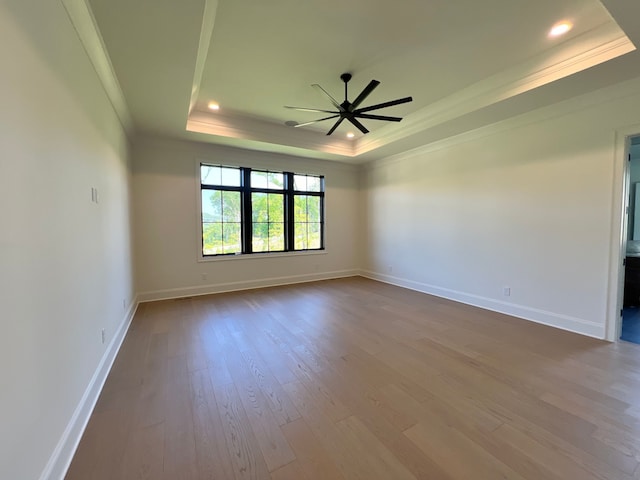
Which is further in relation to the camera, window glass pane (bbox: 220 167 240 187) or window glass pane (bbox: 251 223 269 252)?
window glass pane (bbox: 251 223 269 252)

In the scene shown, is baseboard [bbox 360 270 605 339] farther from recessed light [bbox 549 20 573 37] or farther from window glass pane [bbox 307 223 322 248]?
recessed light [bbox 549 20 573 37]

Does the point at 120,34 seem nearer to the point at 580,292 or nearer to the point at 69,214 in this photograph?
the point at 69,214

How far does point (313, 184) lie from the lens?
6.35 metres

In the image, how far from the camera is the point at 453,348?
114 inches

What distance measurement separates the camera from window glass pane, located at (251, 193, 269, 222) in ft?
18.3

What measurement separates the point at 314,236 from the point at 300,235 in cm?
38

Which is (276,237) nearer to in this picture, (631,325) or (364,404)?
(364,404)

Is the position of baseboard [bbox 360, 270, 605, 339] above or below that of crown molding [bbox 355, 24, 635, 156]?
below

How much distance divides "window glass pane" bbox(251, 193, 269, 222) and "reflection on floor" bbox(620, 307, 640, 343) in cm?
552

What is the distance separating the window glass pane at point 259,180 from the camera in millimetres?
5566

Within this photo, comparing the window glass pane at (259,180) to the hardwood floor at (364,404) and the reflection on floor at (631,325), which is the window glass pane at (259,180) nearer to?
the hardwood floor at (364,404)

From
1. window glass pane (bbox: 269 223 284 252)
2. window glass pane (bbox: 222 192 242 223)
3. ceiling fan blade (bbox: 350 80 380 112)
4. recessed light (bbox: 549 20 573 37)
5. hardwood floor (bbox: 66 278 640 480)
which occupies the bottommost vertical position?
hardwood floor (bbox: 66 278 640 480)

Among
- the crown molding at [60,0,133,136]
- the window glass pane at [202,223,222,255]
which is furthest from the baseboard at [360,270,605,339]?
the crown molding at [60,0,133,136]

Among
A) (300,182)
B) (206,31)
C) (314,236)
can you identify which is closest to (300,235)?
(314,236)
